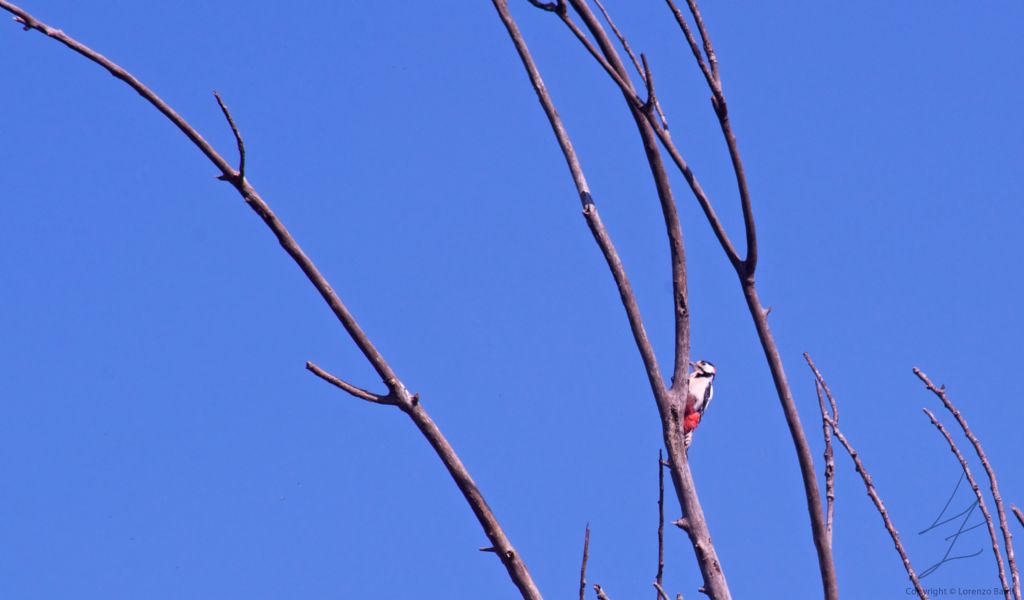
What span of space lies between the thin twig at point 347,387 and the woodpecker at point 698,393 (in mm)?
7801

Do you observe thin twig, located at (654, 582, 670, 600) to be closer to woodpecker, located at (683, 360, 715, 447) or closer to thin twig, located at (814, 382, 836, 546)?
thin twig, located at (814, 382, 836, 546)

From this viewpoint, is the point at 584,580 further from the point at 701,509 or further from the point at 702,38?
the point at 702,38

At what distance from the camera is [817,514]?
2.73 meters

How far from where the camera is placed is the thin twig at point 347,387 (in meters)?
2.75

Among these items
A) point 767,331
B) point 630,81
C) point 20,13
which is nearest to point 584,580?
point 767,331

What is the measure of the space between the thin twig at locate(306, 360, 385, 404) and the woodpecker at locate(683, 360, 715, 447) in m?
7.80

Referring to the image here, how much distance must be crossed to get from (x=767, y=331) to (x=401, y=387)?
87 centimetres

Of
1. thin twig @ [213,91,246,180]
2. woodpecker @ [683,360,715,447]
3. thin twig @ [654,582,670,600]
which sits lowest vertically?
thin twig @ [654,582,670,600]

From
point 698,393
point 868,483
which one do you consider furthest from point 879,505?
point 698,393

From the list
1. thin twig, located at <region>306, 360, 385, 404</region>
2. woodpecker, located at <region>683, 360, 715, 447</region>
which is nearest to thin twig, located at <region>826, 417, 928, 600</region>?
thin twig, located at <region>306, 360, 385, 404</region>

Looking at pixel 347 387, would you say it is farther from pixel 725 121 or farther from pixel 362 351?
pixel 725 121

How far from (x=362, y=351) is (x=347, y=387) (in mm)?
125

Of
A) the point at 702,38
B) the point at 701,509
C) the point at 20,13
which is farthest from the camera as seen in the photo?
the point at 701,509

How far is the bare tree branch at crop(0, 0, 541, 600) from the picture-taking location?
2.59m
